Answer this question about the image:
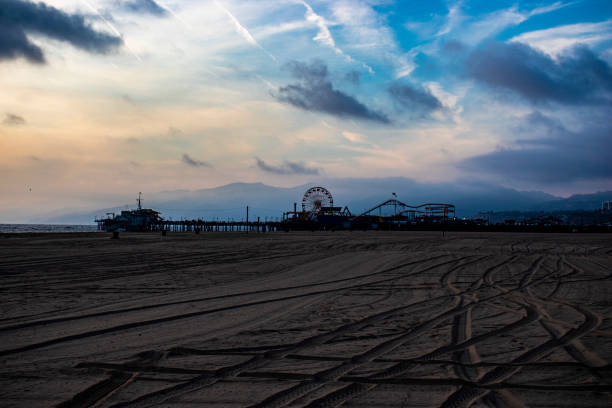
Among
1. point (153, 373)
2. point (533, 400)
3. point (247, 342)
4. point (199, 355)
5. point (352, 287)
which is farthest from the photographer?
point (352, 287)

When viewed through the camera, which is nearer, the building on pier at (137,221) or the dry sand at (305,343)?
the dry sand at (305,343)

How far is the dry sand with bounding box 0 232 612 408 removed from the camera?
10.2 ft

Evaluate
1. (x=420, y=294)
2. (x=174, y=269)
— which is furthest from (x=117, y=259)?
(x=420, y=294)

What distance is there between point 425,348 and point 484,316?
2.05 meters

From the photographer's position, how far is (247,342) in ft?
14.7

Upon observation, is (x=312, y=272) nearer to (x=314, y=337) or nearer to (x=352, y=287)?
(x=352, y=287)

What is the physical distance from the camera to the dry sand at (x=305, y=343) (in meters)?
3.10

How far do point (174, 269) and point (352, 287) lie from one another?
5.52 meters

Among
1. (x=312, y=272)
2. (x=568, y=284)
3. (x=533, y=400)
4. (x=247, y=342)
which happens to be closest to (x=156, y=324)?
(x=247, y=342)

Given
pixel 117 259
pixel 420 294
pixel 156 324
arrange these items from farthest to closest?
pixel 117 259 < pixel 420 294 < pixel 156 324

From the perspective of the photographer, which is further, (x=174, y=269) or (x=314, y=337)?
(x=174, y=269)

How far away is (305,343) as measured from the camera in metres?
4.41

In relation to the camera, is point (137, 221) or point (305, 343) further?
point (137, 221)

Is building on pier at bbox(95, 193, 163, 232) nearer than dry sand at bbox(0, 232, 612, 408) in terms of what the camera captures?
No
